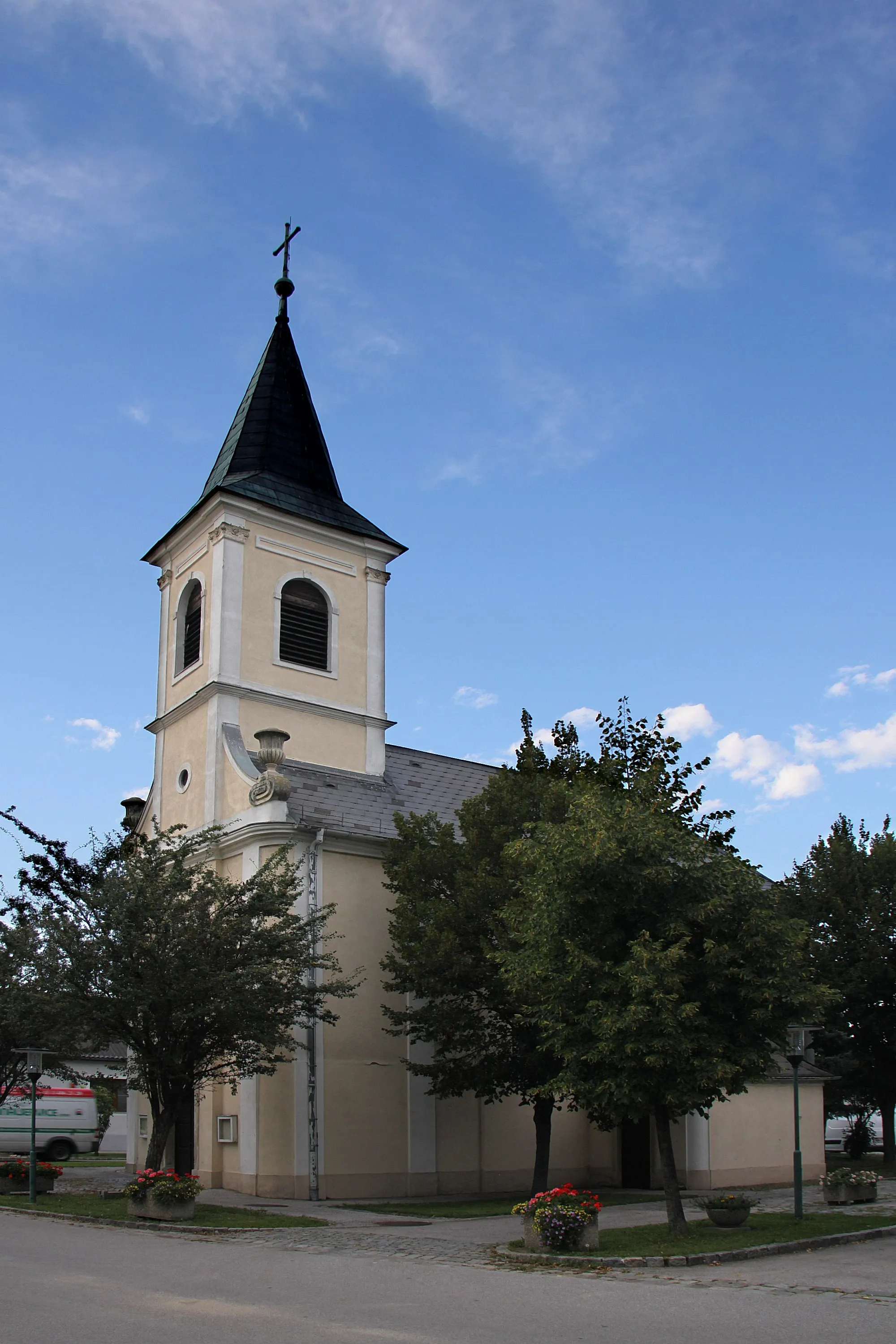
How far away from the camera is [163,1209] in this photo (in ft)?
59.1

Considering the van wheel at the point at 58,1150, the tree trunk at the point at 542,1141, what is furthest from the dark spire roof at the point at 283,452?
the van wheel at the point at 58,1150

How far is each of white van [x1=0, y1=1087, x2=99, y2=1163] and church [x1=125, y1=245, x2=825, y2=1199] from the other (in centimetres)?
1071

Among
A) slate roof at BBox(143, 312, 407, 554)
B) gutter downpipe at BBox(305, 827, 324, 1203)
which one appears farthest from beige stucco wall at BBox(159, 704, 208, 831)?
slate roof at BBox(143, 312, 407, 554)

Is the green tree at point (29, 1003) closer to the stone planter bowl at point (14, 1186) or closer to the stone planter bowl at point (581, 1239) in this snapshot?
the stone planter bowl at point (14, 1186)

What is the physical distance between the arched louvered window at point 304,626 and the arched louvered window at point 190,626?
7.07 feet

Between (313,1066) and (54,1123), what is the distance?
62.1 ft

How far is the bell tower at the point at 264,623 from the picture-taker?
94.3ft

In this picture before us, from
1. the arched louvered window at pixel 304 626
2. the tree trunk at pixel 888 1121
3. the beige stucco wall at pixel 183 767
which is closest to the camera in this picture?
the beige stucco wall at pixel 183 767

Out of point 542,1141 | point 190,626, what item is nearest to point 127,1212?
point 542,1141

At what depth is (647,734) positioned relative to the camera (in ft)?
87.8

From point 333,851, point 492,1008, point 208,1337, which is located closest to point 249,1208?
point 492,1008

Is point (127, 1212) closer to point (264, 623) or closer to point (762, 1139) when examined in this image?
point (264, 623)

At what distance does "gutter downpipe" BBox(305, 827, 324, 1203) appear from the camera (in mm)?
22859

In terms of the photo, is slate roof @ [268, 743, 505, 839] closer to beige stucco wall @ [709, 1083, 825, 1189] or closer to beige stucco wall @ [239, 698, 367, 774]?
beige stucco wall @ [239, 698, 367, 774]
